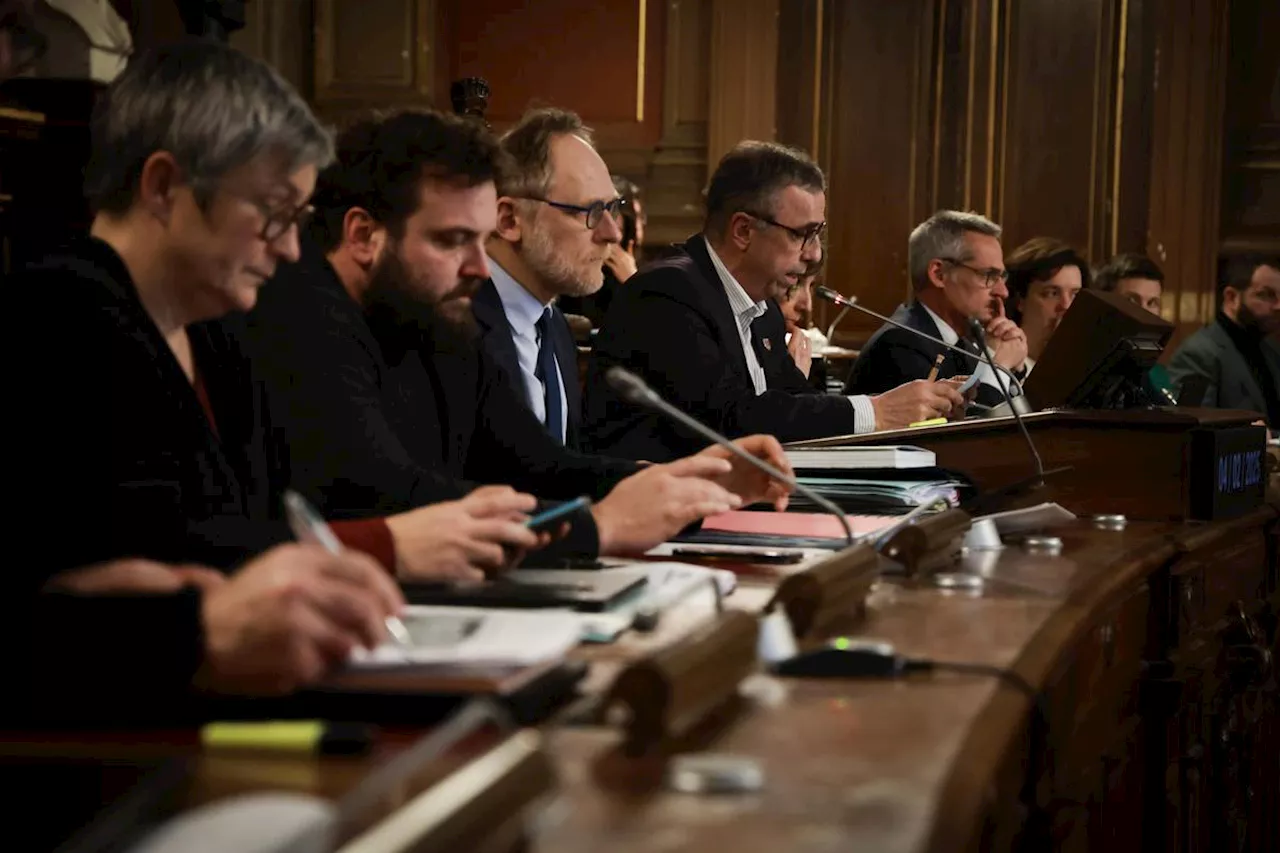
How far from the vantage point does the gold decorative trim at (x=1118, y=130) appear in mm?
7645

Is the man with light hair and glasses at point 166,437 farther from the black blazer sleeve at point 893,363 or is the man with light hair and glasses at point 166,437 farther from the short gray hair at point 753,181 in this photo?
the black blazer sleeve at point 893,363

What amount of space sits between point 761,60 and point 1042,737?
5985 millimetres

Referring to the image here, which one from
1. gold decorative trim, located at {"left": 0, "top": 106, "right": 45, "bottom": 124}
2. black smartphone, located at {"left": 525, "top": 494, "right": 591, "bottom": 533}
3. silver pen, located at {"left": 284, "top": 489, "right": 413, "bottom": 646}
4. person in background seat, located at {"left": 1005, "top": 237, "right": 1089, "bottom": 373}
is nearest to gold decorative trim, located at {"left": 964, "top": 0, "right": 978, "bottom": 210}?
person in background seat, located at {"left": 1005, "top": 237, "right": 1089, "bottom": 373}

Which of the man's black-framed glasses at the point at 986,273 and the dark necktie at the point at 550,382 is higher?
the man's black-framed glasses at the point at 986,273

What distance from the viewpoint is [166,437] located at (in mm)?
1890

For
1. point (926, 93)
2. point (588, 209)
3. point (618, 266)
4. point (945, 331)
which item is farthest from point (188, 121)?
point (926, 93)

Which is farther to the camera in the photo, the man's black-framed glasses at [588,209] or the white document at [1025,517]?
the man's black-framed glasses at [588,209]

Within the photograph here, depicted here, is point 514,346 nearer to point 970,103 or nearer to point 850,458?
point 850,458

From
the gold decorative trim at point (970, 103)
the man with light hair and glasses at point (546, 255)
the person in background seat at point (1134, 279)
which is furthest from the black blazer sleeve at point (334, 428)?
the gold decorative trim at point (970, 103)

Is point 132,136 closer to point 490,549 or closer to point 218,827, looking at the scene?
point 490,549

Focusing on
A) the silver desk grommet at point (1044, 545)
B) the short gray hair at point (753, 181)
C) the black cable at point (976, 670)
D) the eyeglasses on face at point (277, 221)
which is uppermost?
the short gray hair at point (753, 181)

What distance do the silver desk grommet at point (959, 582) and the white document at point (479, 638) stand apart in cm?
64

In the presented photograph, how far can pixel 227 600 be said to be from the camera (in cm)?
140

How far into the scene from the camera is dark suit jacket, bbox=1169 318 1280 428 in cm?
676
